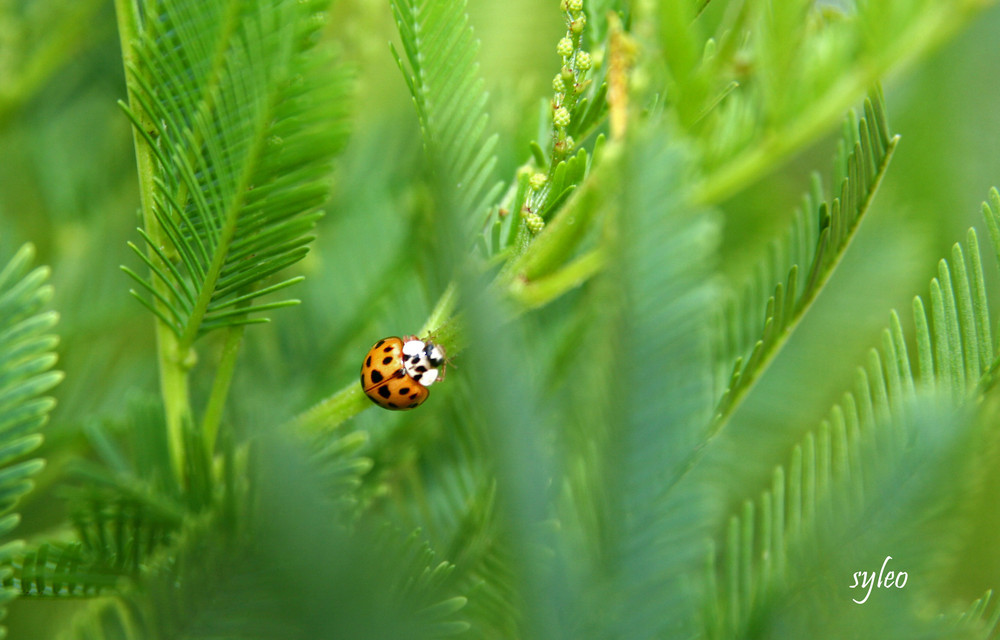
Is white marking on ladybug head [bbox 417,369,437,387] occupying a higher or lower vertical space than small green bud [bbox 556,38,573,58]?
lower

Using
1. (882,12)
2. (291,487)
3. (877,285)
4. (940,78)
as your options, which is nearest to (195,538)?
(291,487)

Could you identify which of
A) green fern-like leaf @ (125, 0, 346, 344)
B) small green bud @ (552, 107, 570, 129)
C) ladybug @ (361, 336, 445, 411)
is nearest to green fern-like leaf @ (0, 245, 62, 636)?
green fern-like leaf @ (125, 0, 346, 344)

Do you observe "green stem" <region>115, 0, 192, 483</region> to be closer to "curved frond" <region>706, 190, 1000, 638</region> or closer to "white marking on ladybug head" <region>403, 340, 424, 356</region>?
"white marking on ladybug head" <region>403, 340, 424, 356</region>

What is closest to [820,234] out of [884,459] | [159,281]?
[884,459]

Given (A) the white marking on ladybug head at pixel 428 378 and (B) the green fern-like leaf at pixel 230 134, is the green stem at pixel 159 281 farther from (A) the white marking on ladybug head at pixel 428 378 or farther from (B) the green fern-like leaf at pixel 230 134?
(A) the white marking on ladybug head at pixel 428 378

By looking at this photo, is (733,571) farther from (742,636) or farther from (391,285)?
(391,285)

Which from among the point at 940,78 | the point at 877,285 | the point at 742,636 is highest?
the point at 940,78
